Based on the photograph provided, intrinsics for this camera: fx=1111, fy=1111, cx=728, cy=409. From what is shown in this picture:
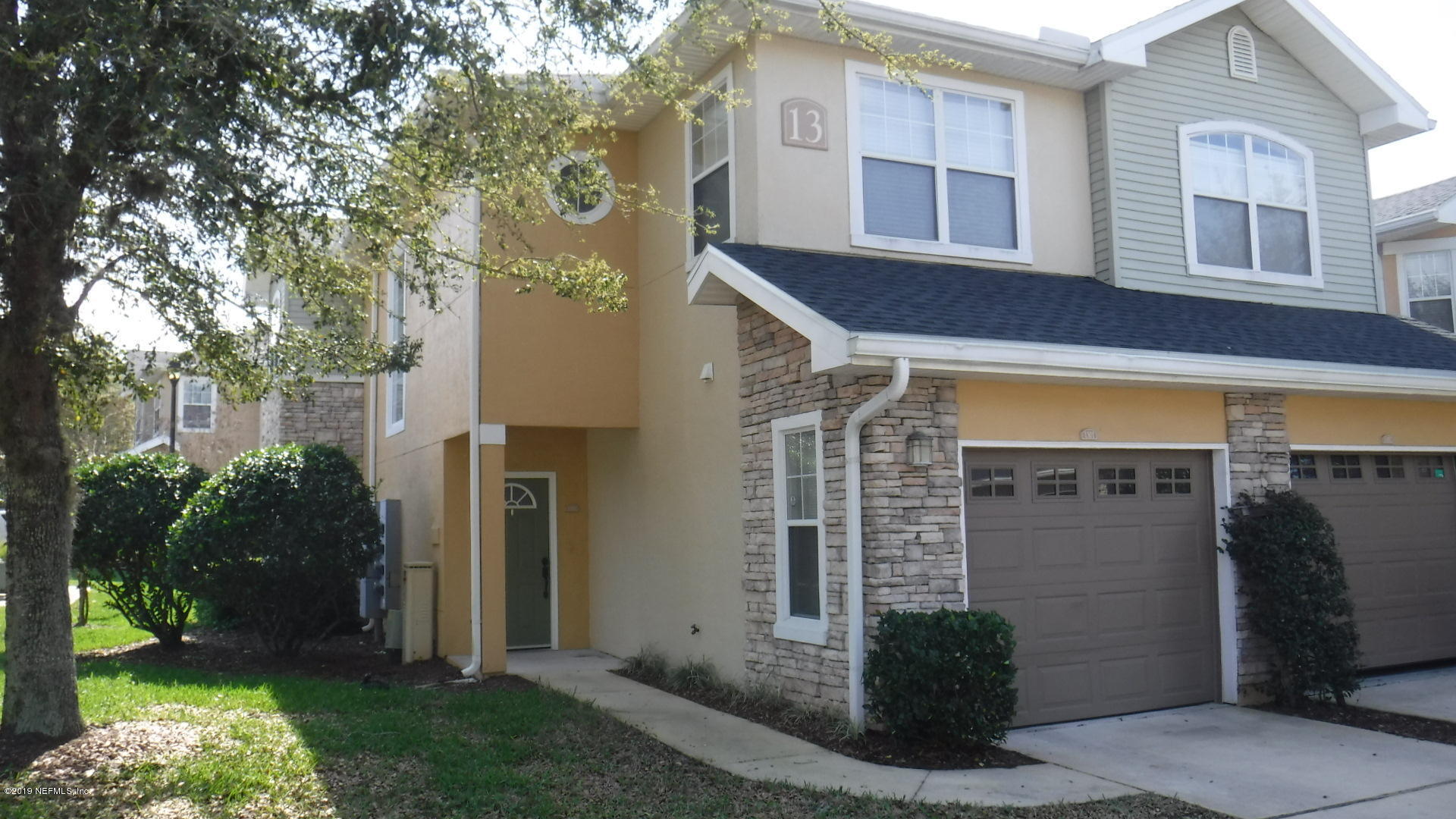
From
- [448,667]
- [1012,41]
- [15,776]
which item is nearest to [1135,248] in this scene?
[1012,41]

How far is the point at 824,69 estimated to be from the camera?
998 cm

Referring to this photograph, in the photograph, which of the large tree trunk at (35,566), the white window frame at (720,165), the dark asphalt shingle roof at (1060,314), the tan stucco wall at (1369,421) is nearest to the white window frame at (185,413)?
the white window frame at (720,165)

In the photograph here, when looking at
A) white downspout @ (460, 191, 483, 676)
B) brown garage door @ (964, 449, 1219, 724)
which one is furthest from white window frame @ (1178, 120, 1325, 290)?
white downspout @ (460, 191, 483, 676)

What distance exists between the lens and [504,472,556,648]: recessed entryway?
13.1 metres

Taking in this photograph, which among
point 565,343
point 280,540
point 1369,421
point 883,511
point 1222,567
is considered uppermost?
point 565,343

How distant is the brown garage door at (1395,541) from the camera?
404 inches

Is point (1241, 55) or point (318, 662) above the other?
point (1241, 55)

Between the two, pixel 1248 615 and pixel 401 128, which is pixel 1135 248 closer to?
pixel 1248 615

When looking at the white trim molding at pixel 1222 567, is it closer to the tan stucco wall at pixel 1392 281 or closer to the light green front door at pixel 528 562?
the light green front door at pixel 528 562

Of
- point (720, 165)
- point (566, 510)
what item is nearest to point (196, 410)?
point (566, 510)

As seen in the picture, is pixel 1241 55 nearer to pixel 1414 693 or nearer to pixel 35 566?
pixel 1414 693

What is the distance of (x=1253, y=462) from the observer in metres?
9.52

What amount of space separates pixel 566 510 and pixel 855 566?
19.8 ft

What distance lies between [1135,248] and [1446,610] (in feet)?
15.2
